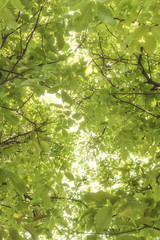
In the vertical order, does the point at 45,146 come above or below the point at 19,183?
above

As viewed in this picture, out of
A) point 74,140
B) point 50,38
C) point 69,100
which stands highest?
point 74,140

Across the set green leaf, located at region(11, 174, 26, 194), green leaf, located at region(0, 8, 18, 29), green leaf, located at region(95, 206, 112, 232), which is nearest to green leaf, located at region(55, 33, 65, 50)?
green leaf, located at region(0, 8, 18, 29)

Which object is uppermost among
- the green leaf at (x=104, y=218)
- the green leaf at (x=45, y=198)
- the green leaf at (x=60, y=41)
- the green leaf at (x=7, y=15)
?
the green leaf at (x=60, y=41)

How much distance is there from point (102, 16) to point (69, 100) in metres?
1.29

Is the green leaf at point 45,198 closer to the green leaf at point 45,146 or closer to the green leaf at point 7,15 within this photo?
the green leaf at point 45,146

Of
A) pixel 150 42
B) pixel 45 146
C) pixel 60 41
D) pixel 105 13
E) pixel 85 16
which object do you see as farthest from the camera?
pixel 45 146

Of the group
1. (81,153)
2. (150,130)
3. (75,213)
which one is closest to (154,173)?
(150,130)

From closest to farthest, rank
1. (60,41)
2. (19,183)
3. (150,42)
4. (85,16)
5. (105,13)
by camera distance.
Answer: (85,16) < (105,13) < (150,42) < (19,183) < (60,41)

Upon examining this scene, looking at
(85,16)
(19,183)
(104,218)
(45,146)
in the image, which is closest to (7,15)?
(85,16)

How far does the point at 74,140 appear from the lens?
9328 millimetres

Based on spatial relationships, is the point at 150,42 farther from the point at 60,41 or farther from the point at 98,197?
the point at 60,41

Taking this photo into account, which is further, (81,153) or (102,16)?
(81,153)

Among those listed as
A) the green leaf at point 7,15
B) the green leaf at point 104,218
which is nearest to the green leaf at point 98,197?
the green leaf at point 104,218

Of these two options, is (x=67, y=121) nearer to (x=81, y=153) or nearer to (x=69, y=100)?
(x=69, y=100)
